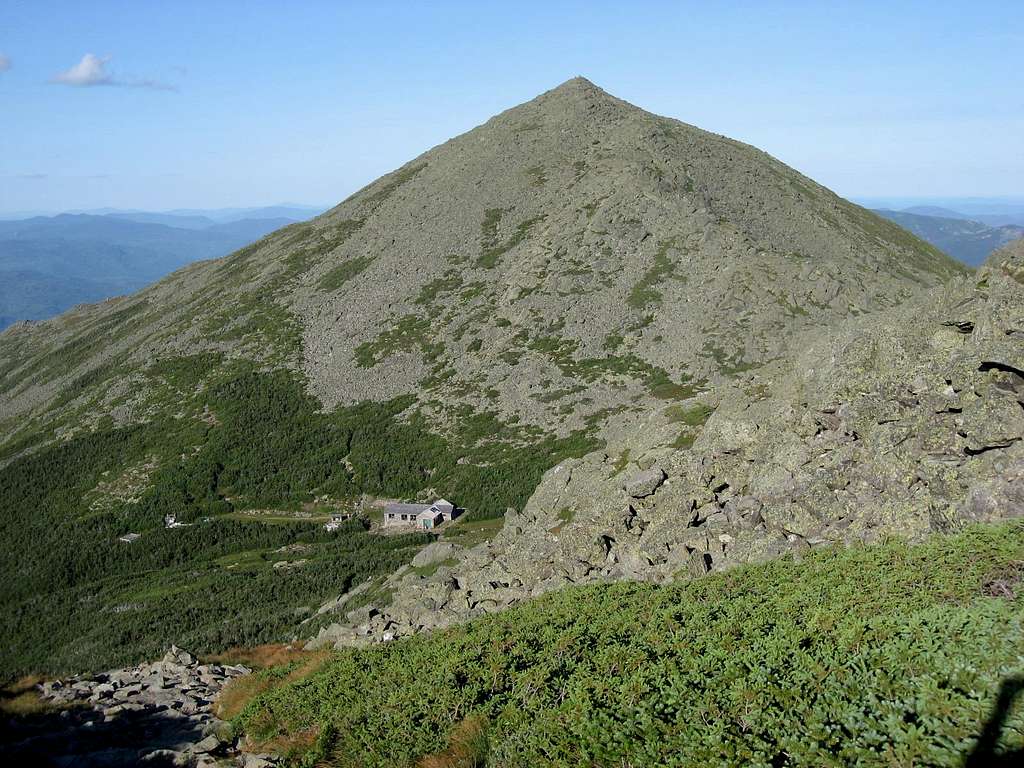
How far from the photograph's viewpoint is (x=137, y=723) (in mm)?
22234

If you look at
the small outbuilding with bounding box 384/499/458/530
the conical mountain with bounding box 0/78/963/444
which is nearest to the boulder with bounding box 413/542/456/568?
the small outbuilding with bounding box 384/499/458/530

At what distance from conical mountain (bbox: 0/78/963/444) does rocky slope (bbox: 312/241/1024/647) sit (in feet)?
178

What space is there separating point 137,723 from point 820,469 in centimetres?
2448

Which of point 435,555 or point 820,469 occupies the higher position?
point 820,469

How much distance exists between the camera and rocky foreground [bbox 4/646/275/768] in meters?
17.8

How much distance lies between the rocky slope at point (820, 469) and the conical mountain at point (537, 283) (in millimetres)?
54235

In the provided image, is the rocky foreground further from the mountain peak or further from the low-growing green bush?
the mountain peak

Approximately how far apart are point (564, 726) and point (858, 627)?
664 centimetres

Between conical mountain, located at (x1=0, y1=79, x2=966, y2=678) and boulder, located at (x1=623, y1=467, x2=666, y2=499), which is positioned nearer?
boulder, located at (x1=623, y1=467, x2=666, y2=499)

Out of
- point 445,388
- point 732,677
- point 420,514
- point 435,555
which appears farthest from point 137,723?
point 445,388

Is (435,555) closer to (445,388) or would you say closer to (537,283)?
(445,388)

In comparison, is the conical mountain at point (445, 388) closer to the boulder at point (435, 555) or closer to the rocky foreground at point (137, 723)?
the boulder at point (435, 555)

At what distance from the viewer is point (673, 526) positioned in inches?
937

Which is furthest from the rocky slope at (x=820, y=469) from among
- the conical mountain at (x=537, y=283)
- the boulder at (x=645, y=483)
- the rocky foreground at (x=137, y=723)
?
the conical mountain at (x=537, y=283)
